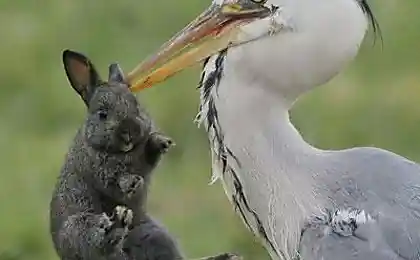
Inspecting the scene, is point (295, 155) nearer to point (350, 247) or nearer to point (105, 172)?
point (350, 247)

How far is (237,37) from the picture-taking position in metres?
2.52

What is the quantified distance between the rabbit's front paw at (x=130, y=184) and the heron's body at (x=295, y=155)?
291 mm

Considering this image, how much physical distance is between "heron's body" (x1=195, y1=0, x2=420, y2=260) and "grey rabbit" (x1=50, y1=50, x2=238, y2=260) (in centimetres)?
21

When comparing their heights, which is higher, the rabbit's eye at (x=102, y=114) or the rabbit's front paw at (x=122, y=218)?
the rabbit's eye at (x=102, y=114)

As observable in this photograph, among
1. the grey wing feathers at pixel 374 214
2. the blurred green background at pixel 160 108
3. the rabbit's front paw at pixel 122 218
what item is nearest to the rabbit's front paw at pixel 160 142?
the rabbit's front paw at pixel 122 218

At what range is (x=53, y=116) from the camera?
4.83 meters

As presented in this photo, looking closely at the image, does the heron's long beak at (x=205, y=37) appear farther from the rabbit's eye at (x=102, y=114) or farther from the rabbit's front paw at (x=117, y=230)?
the rabbit's front paw at (x=117, y=230)

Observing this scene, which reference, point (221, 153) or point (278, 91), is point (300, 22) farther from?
point (221, 153)

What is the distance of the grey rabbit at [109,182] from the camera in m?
2.31

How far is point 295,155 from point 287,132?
46 millimetres

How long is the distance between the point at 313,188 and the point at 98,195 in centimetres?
42

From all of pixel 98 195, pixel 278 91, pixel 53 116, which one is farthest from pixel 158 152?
pixel 53 116

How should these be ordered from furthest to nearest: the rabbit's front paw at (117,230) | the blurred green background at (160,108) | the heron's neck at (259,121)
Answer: the blurred green background at (160,108) < the heron's neck at (259,121) < the rabbit's front paw at (117,230)

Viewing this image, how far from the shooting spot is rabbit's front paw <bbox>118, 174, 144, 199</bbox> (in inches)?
91.0
